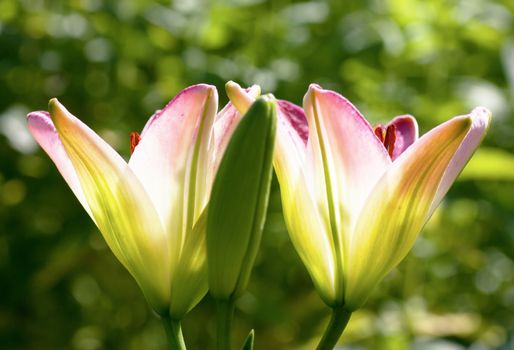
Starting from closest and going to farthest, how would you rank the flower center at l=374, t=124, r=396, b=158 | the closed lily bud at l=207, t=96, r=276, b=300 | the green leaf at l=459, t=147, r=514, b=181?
the closed lily bud at l=207, t=96, r=276, b=300
the flower center at l=374, t=124, r=396, b=158
the green leaf at l=459, t=147, r=514, b=181

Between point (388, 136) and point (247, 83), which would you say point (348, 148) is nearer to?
point (388, 136)

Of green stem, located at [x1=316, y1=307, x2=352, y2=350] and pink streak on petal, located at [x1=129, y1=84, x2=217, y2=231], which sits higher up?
pink streak on petal, located at [x1=129, y1=84, x2=217, y2=231]

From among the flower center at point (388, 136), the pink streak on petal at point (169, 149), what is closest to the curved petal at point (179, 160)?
the pink streak on petal at point (169, 149)

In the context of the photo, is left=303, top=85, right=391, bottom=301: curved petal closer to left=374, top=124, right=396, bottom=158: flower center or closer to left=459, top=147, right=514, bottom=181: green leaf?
left=374, top=124, right=396, bottom=158: flower center

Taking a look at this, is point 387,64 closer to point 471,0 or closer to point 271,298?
point 471,0

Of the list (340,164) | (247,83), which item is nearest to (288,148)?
(340,164)

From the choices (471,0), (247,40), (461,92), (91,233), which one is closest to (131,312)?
(91,233)

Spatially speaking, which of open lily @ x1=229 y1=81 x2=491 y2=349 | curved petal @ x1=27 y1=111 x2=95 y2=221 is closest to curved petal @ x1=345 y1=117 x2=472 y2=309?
open lily @ x1=229 y1=81 x2=491 y2=349
